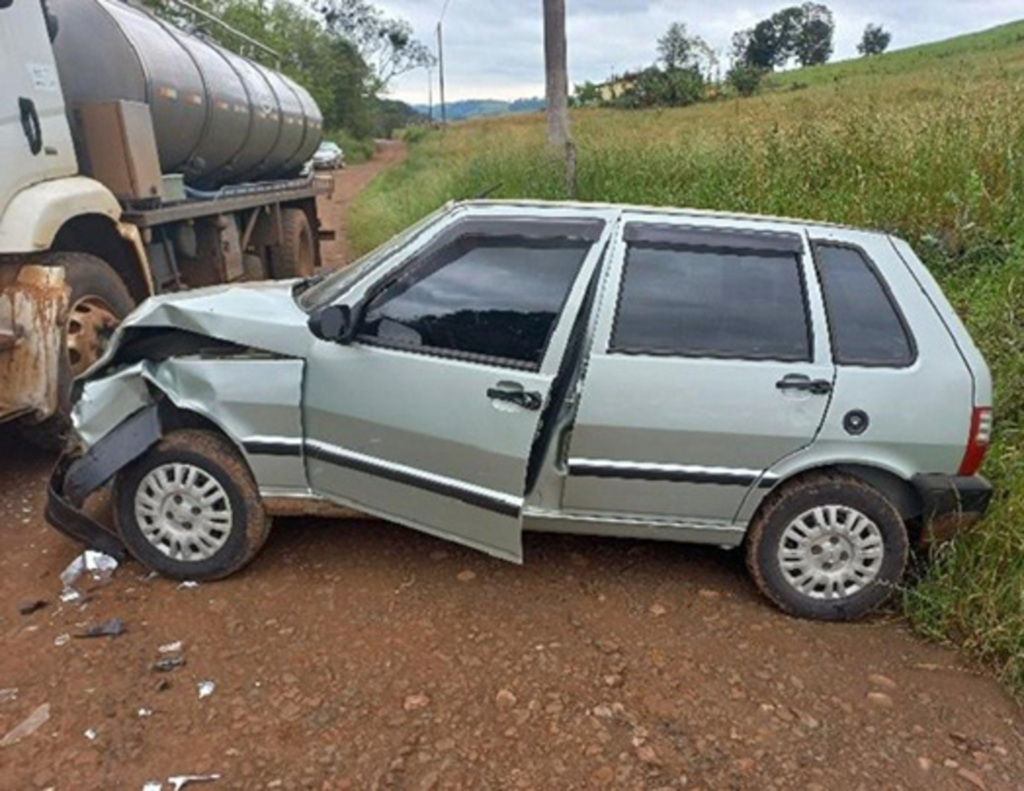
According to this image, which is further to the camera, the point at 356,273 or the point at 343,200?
the point at 343,200

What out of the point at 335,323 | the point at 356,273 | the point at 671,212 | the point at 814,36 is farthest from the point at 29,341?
the point at 814,36

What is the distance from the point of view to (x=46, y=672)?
8.72ft

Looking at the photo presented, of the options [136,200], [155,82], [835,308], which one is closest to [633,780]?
[835,308]

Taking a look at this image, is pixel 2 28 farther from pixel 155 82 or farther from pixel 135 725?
pixel 135 725

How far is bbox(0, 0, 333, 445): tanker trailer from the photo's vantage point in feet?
12.9

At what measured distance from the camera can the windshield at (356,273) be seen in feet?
10.2

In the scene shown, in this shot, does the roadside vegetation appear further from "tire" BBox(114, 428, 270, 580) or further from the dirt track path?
the dirt track path

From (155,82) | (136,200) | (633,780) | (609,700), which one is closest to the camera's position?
(633,780)

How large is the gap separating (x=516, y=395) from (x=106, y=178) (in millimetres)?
3985

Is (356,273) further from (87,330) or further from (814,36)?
(814,36)

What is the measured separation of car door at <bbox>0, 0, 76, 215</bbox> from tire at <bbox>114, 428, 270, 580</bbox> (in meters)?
1.93

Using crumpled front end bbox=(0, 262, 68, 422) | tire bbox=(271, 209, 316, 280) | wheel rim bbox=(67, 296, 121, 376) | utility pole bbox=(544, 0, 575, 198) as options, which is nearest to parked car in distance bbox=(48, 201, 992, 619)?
crumpled front end bbox=(0, 262, 68, 422)

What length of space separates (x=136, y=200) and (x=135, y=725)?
4.10 m

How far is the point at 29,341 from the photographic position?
3.90 metres
